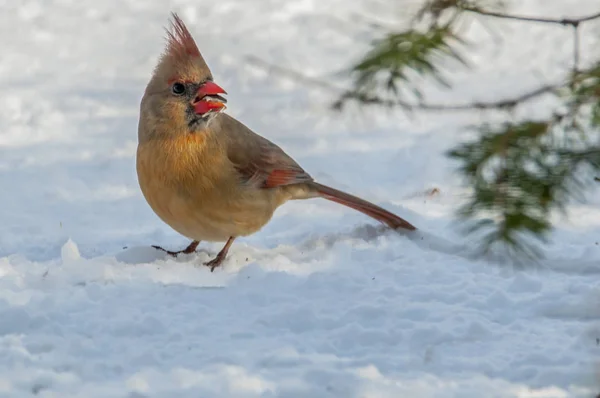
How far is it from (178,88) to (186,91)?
39 millimetres

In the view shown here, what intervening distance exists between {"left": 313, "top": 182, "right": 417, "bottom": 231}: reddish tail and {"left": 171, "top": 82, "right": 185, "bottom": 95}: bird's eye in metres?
0.99

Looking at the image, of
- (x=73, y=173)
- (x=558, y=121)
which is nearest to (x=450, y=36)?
(x=558, y=121)

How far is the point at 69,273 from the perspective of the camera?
4223 mm

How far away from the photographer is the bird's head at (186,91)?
4.39 meters

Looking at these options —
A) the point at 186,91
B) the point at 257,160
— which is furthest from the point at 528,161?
the point at 257,160

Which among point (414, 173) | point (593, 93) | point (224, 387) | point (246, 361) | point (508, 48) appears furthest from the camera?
point (508, 48)

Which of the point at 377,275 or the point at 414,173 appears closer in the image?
the point at 377,275

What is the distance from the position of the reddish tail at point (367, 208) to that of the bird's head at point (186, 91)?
0.91 m

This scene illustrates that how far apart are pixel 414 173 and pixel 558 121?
397 centimetres

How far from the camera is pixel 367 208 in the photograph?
16.5 ft

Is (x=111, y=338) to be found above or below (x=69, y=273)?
below

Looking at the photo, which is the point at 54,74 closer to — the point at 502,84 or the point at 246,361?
the point at 502,84

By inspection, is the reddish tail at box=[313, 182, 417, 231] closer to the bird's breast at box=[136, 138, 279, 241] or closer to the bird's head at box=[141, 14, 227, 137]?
the bird's breast at box=[136, 138, 279, 241]

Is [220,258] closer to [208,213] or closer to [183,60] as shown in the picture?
[208,213]
